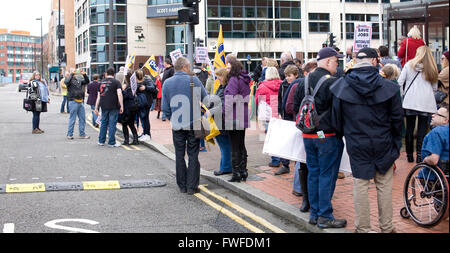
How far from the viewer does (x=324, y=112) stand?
17.4 ft

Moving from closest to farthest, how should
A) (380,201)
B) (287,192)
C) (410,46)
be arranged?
(380,201)
(287,192)
(410,46)

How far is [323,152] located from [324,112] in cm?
43

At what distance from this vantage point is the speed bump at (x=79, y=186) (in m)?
7.62

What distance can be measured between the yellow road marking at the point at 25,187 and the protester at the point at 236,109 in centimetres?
301

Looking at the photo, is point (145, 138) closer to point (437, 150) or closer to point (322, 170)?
point (322, 170)

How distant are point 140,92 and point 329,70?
7.98m

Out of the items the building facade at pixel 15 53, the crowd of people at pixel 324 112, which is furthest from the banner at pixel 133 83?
the building facade at pixel 15 53

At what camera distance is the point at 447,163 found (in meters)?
5.26

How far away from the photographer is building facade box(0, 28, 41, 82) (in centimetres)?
17862

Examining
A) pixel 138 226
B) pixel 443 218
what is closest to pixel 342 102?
pixel 443 218

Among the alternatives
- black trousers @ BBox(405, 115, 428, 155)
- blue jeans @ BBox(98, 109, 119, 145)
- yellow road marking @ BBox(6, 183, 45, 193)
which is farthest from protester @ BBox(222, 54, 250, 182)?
blue jeans @ BBox(98, 109, 119, 145)

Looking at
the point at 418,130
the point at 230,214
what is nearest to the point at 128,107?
the point at 230,214

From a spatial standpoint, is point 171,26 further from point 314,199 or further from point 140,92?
point 314,199

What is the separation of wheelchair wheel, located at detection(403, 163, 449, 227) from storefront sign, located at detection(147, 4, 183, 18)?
5337cm
